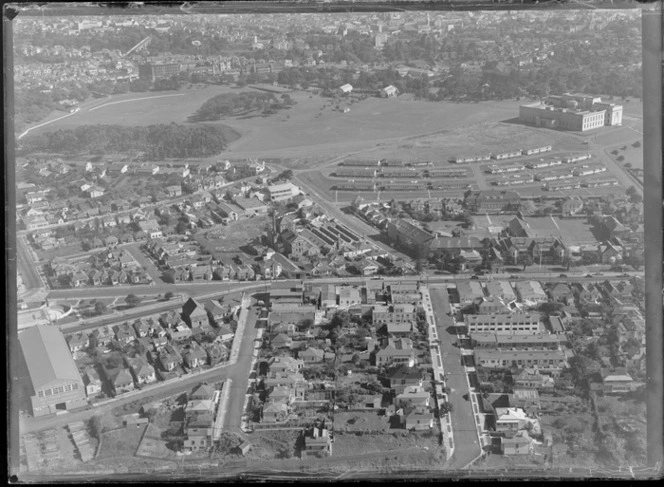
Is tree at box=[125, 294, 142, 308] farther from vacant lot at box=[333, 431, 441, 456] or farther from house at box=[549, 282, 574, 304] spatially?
house at box=[549, 282, 574, 304]

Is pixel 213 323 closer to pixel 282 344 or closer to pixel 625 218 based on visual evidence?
pixel 282 344

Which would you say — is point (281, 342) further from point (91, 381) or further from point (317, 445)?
point (91, 381)

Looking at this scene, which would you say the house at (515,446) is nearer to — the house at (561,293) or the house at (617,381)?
the house at (617,381)

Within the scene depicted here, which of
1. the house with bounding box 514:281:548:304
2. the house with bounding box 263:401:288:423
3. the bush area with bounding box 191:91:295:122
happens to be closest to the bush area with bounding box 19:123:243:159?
the bush area with bounding box 191:91:295:122

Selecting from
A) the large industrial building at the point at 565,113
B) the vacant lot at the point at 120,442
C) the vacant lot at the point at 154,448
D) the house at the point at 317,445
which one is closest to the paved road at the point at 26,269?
the vacant lot at the point at 120,442

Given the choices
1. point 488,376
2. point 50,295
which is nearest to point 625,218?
point 488,376

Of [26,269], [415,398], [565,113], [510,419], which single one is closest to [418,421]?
[415,398]
